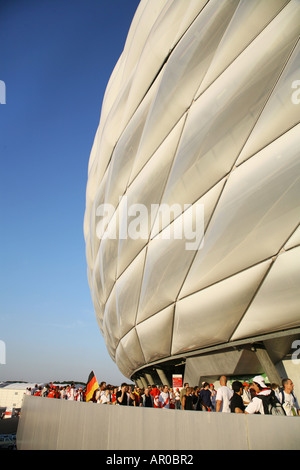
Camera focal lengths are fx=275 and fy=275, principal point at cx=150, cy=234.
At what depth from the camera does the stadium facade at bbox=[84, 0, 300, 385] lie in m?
4.65

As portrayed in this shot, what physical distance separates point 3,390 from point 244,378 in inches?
2011

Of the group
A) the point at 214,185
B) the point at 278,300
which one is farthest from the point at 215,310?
the point at 214,185

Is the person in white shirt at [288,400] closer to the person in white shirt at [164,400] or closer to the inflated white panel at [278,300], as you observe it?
the inflated white panel at [278,300]

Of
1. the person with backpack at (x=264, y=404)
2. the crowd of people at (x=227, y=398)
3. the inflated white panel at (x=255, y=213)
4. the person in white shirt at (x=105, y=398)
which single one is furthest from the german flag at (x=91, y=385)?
the person with backpack at (x=264, y=404)

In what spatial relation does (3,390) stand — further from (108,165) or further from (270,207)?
(270,207)

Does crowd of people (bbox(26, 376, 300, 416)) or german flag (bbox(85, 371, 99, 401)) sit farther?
german flag (bbox(85, 371, 99, 401))

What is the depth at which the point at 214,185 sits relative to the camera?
5.62m

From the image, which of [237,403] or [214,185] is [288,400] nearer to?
[237,403]

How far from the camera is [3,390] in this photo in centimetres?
4497

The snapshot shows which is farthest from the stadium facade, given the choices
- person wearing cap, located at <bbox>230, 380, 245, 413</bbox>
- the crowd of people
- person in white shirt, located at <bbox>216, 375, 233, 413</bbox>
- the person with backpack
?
the person with backpack

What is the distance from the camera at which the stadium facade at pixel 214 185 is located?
4648mm

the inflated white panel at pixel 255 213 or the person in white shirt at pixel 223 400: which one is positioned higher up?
the inflated white panel at pixel 255 213

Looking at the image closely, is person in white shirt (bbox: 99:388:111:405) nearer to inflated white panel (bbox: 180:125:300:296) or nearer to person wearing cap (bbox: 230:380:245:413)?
inflated white panel (bbox: 180:125:300:296)

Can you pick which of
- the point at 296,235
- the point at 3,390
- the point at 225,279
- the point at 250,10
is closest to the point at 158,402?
the point at 225,279
